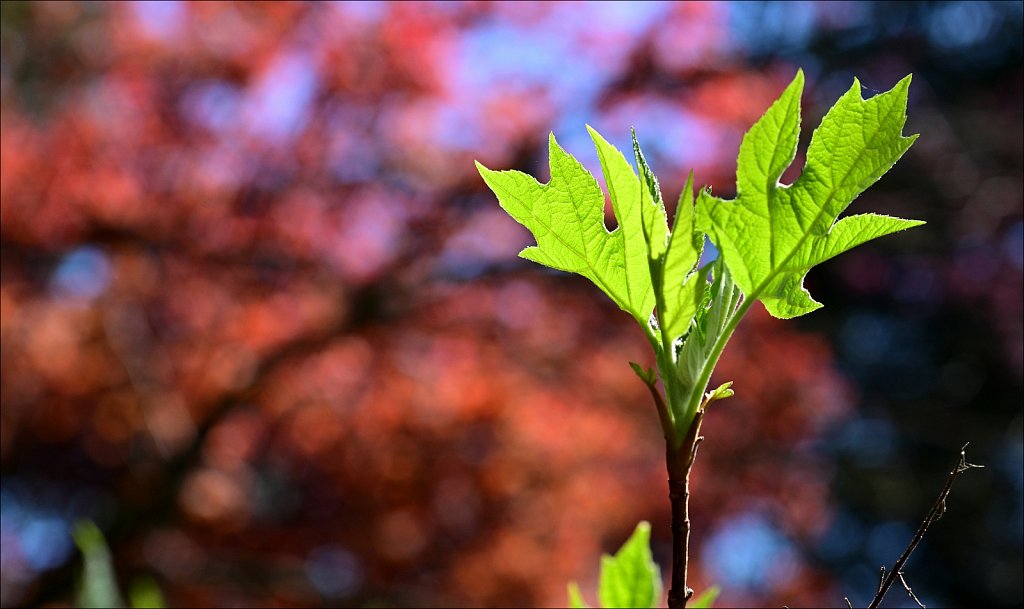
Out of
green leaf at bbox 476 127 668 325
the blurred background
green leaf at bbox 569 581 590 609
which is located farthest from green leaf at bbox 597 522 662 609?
the blurred background

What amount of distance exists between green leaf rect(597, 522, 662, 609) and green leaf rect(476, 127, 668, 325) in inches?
4.6

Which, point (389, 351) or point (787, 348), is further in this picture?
point (787, 348)

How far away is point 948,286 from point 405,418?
5.95m

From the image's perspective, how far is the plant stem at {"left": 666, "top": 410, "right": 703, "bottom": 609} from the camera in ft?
1.22

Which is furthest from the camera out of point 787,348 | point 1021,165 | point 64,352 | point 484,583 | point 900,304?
point 900,304

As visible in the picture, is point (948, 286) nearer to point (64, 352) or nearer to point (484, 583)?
point (484, 583)

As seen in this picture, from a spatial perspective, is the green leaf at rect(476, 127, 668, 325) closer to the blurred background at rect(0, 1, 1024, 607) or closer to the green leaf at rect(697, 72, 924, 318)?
the green leaf at rect(697, 72, 924, 318)

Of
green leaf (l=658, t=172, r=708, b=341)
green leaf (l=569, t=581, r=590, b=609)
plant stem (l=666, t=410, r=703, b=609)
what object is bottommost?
green leaf (l=569, t=581, r=590, b=609)

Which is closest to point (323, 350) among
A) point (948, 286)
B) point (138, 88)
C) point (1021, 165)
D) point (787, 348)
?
point (138, 88)

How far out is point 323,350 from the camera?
3.81 metres

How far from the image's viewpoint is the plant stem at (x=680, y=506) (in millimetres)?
373

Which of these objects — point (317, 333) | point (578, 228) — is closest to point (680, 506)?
point (578, 228)

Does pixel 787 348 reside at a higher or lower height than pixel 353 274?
lower

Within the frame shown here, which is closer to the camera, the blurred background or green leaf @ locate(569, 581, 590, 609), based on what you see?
green leaf @ locate(569, 581, 590, 609)
